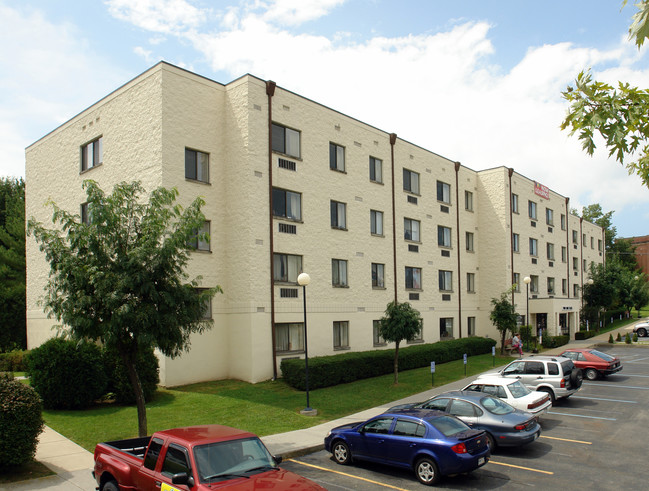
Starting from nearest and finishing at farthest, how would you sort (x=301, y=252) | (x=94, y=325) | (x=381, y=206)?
(x=94, y=325) < (x=301, y=252) < (x=381, y=206)

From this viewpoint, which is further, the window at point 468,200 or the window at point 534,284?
the window at point 534,284

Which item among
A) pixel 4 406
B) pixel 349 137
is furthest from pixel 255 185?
pixel 4 406

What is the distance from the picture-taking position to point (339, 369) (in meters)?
22.3

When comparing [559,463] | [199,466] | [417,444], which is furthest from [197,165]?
[559,463]

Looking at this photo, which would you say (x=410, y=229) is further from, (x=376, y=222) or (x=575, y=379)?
(x=575, y=379)

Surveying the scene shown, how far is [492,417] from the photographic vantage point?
514 inches

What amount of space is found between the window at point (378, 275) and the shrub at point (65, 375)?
15759mm

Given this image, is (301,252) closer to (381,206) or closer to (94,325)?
(381,206)

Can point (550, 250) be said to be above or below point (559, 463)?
above

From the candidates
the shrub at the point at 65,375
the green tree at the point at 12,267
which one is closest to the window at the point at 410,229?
the shrub at the point at 65,375

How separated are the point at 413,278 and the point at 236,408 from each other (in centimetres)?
1698

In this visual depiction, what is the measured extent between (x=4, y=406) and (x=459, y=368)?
22.0 meters

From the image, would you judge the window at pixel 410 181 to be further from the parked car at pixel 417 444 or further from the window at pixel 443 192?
the parked car at pixel 417 444

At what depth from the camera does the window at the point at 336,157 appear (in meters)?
27.2
